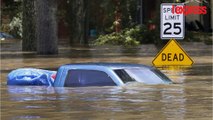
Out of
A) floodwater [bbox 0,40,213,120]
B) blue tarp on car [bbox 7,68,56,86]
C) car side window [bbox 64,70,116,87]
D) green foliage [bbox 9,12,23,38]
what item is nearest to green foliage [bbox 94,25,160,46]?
green foliage [bbox 9,12,23,38]

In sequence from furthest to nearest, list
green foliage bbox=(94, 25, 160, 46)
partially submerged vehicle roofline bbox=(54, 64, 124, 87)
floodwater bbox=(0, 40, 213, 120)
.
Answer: green foliage bbox=(94, 25, 160, 46)
partially submerged vehicle roofline bbox=(54, 64, 124, 87)
floodwater bbox=(0, 40, 213, 120)

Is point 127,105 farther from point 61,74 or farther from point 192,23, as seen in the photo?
point 192,23

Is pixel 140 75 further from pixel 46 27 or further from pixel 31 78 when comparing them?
pixel 46 27

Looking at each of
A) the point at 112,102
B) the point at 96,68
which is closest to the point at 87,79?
the point at 96,68

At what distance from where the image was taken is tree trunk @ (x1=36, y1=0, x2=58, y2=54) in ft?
106

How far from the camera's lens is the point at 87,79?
14.9 meters

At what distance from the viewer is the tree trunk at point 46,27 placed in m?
32.2

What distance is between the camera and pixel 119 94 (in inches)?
533

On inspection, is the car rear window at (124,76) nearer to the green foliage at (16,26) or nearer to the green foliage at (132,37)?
the green foliage at (132,37)

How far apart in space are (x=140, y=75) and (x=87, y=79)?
1136 mm

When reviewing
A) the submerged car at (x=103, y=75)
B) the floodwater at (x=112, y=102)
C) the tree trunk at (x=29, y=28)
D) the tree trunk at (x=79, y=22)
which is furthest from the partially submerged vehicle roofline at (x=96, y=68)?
the tree trunk at (x=79, y=22)

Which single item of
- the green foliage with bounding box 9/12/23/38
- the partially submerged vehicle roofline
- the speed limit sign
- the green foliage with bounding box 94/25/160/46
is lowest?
the green foliage with bounding box 9/12/23/38

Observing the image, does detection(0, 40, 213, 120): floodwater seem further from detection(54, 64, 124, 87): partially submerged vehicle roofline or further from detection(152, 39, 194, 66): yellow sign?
detection(152, 39, 194, 66): yellow sign

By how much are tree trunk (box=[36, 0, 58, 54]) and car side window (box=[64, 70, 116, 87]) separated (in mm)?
17296
